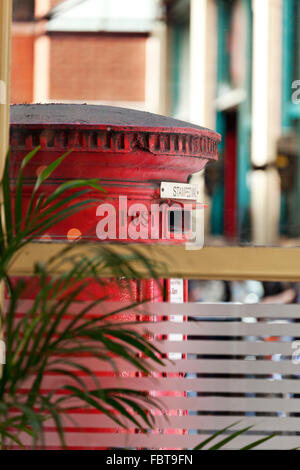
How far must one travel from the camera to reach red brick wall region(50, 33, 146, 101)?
318 cm

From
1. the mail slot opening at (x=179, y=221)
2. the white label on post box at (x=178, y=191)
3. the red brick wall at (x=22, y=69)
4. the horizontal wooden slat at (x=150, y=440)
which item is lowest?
the horizontal wooden slat at (x=150, y=440)

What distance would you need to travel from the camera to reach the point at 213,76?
3.20 metres

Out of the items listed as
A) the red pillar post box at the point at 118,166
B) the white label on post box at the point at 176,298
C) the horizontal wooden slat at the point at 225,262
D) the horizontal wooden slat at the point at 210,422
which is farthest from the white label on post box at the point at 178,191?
the horizontal wooden slat at the point at 210,422

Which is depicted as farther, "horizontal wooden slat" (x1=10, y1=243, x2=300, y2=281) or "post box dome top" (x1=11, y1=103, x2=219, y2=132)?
"horizontal wooden slat" (x1=10, y1=243, x2=300, y2=281)

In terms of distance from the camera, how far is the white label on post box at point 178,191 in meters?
3.04

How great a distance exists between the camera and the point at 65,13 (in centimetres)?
322

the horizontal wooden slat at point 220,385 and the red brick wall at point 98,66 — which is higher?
the red brick wall at point 98,66

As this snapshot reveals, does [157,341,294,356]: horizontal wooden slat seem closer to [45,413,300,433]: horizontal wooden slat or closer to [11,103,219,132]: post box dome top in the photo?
[45,413,300,433]: horizontal wooden slat

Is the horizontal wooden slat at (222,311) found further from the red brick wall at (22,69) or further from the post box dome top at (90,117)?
the red brick wall at (22,69)

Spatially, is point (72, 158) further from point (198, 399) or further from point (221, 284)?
point (198, 399)

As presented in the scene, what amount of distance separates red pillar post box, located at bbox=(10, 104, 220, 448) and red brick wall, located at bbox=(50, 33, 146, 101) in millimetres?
85

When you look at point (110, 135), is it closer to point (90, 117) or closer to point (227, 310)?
point (90, 117)

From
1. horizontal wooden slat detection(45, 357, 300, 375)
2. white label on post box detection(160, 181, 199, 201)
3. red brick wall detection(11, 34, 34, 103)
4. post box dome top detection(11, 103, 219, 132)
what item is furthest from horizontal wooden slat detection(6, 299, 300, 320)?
red brick wall detection(11, 34, 34, 103)

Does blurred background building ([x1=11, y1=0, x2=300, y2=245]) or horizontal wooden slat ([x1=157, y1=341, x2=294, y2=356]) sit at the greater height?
blurred background building ([x1=11, y1=0, x2=300, y2=245])
